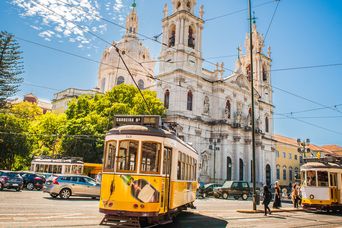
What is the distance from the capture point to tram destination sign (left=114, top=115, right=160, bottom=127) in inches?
340

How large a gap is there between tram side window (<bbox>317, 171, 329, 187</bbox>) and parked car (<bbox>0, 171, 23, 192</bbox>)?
1866 cm

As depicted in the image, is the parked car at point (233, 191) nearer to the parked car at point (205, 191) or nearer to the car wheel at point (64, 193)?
the parked car at point (205, 191)

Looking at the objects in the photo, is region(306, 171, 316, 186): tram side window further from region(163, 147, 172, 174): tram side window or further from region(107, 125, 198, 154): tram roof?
region(107, 125, 198, 154): tram roof

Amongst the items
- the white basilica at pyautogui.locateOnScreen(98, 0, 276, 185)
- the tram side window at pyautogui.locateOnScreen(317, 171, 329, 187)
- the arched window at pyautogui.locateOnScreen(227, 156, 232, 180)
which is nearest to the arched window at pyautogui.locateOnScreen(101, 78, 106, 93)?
the white basilica at pyautogui.locateOnScreen(98, 0, 276, 185)

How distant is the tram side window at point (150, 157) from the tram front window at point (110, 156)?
839 mm

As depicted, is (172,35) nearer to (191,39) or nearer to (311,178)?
(191,39)

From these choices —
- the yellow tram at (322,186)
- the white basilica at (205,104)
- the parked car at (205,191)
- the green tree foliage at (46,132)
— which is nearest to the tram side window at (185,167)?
the yellow tram at (322,186)

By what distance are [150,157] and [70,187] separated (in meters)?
10.7

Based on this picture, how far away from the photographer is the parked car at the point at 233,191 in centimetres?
2831

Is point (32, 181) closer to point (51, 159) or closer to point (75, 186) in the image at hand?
point (51, 159)

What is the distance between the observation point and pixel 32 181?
923 inches

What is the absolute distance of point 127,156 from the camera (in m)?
8.16

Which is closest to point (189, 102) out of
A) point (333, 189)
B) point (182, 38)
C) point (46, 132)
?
Answer: point (182, 38)

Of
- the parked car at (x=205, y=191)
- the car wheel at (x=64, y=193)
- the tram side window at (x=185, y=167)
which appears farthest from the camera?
the parked car at (x=205, y=191)
